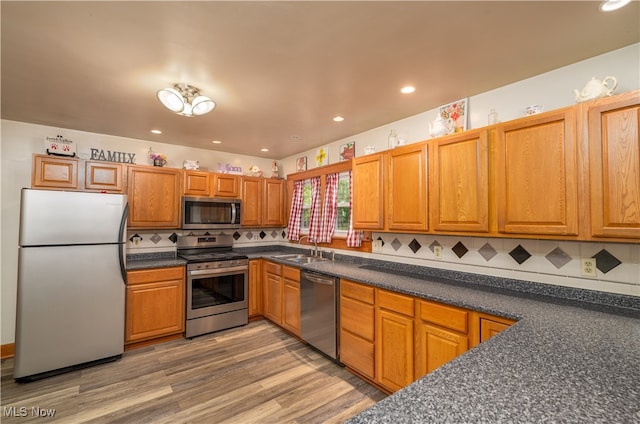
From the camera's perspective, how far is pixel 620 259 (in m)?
1.68

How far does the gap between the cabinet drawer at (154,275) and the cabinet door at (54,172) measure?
44.4 inches

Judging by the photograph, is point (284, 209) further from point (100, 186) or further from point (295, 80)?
point (295, 80)

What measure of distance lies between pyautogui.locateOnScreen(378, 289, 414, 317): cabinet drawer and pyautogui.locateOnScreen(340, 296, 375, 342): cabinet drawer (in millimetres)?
154

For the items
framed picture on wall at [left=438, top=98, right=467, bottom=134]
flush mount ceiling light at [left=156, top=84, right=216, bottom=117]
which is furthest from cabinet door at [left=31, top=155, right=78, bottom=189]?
framed picture on wall at [left=438, top=98, right=467, bottom=134]

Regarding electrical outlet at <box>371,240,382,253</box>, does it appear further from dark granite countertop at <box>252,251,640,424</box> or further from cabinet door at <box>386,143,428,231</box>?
dark granite countertop at <box>252,251,640,424</box>

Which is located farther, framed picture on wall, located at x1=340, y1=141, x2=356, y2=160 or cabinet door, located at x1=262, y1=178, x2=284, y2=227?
cabinet door, located at x1=262, y1=178, x2=284, y2=227

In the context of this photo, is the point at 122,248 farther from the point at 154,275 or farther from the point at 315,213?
the point at 315,213

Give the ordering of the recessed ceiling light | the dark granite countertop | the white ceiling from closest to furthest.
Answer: the dark granite countertop, the recessed ceiling light, the white ceiling

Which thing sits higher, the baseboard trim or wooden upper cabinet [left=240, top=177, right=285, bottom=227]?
wooden upper cabinet [left=240, top=177, right=285, bottom=227]

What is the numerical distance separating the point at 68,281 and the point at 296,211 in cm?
272

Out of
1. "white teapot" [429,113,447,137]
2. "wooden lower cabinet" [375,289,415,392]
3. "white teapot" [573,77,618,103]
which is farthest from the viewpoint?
"white teapot" [429,113,447,137]

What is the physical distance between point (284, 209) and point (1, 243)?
3237 mm

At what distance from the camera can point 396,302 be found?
2.20 metres

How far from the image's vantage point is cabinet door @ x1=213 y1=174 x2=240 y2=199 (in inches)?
Answer: 153
